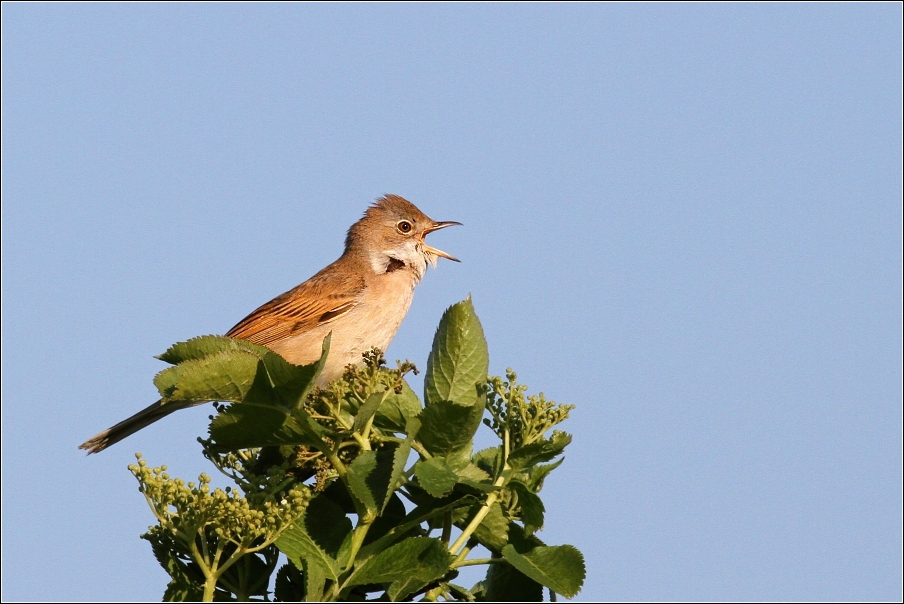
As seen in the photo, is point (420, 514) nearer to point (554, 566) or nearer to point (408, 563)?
point (408, 563)

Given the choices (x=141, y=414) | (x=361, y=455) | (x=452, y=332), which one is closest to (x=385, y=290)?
(x=141, y=414)

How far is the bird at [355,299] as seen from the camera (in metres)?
8.39

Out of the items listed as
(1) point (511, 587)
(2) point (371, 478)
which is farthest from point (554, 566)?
(2) point (371, 478)

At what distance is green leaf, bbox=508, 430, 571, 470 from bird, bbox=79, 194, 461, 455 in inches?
163

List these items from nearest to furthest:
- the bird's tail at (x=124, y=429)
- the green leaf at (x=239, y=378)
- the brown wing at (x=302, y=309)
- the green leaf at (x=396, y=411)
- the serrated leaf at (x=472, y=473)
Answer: the green leaf at (x=239, y=378), the serrated leaf at (x=472, y=473), the green leaf at (x=396, y=411), the bird's tail at (x=124, y=429), the brown wing at (x=302, y=309)

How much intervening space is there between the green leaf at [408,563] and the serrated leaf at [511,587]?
515mm

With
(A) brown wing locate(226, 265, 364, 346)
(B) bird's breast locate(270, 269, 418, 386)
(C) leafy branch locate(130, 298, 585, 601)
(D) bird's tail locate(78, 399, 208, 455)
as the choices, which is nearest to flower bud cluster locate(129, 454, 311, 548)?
(C) leafy branch locate(130, 298, 585, 601)

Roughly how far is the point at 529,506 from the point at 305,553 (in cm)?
84

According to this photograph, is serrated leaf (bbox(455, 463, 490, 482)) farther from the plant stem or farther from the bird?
the bird

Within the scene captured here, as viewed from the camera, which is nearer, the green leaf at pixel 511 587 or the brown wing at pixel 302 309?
the green leaf at pixel 511 587

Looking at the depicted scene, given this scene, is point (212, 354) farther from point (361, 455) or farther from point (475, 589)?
point (475, 589)

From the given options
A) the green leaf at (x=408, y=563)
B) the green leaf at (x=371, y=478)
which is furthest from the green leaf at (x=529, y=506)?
the green leaf at (x=371, y=478)

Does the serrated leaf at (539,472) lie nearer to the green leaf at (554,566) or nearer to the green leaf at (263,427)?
the green leaf at (554,566)

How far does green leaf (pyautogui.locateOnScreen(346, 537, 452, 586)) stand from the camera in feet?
11.5
